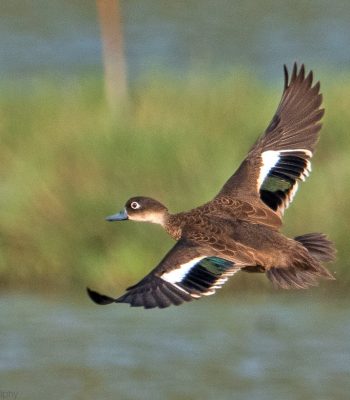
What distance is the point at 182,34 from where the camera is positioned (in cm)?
2453

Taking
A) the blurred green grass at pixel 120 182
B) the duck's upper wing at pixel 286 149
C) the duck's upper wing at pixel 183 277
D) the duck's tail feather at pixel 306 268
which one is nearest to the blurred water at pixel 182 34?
the blurred green grass at pixel 120 182

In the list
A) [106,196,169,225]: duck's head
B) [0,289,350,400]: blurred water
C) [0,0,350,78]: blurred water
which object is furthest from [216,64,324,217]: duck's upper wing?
[0,0,350,78]: blurred water

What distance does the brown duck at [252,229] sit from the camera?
774 cm

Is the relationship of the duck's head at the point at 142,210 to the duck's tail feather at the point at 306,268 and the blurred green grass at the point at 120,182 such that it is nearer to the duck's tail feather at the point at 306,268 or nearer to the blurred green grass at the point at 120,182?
the duck's tail feather at the point at 306,268

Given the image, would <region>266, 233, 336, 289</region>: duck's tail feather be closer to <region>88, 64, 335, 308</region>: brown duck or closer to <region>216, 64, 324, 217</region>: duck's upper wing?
<region>88, 64, 335, 308</region>: brown duck

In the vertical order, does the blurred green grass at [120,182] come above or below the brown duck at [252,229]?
above

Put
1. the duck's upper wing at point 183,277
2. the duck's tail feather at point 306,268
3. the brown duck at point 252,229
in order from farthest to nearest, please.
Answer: the duck's tail feather at point 306,268 < the brown duck at point 252,229 < the duck's upper wing at point 183,277

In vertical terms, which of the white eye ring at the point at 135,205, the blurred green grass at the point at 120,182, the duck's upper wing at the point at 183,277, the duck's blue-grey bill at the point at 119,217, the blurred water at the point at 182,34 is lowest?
the duck's upper wing at the point at 183,277

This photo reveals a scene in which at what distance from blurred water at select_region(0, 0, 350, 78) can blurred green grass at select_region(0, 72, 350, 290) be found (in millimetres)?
5552

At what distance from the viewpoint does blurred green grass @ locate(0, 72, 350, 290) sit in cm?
1216

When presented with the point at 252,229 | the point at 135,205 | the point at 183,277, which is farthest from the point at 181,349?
the point at 183,277

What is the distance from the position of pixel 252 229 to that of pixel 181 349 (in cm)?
327

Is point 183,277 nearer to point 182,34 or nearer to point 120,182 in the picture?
point 120,182

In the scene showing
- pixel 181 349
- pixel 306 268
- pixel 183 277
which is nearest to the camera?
pixel 183 277
